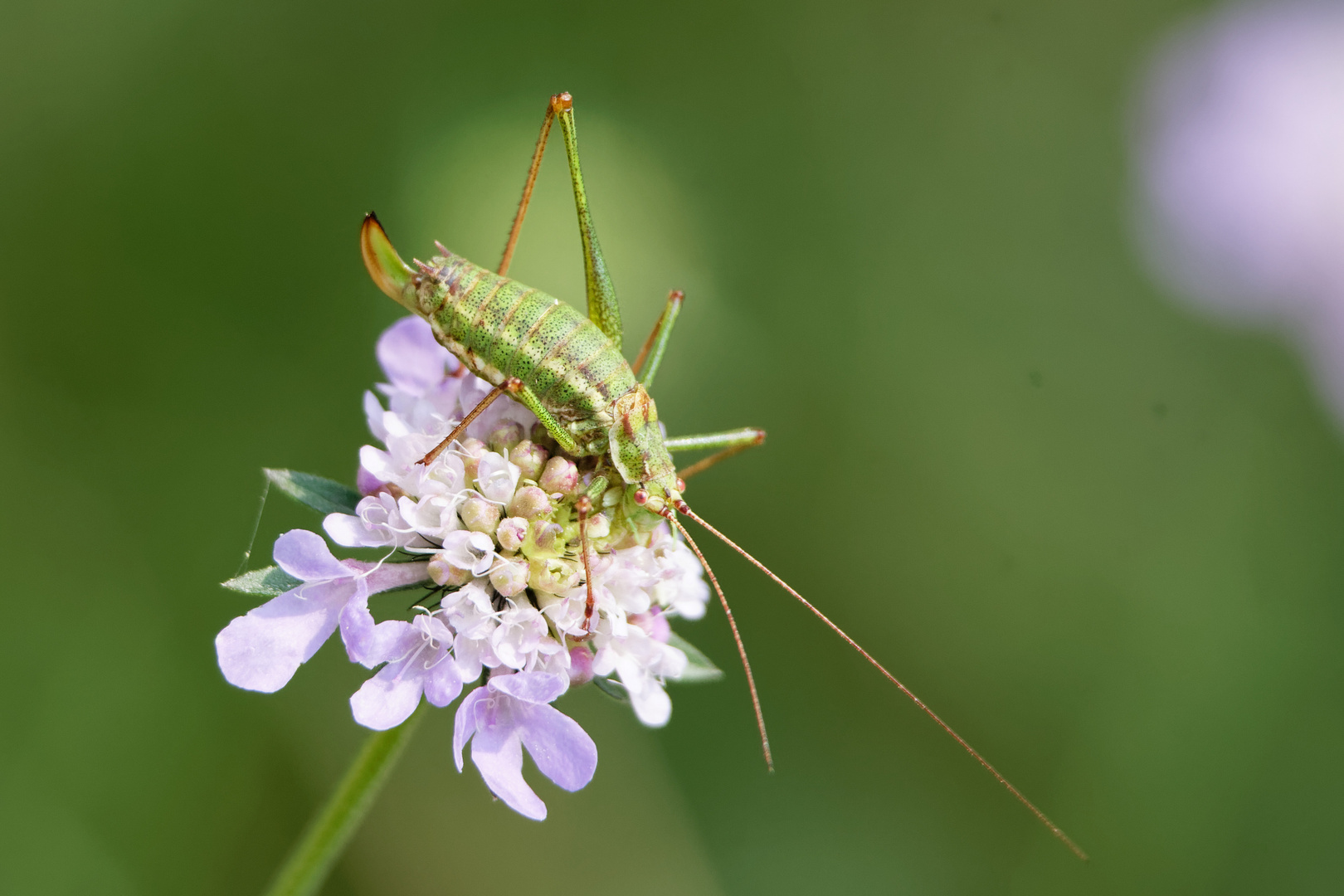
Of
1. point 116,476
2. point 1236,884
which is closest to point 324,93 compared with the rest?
point 116,476

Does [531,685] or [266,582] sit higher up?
[531,685]

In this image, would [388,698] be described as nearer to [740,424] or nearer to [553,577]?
[553,577]

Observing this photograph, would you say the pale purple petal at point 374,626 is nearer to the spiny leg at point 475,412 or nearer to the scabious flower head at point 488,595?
the scabious flower head at point 488,595

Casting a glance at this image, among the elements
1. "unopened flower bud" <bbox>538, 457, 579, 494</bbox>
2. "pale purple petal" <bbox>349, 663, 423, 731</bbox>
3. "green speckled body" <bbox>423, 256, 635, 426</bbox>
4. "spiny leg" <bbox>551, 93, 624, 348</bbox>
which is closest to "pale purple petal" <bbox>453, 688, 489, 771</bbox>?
"pale purple petal" <bbox>349, 663, 423, 731</bbox>

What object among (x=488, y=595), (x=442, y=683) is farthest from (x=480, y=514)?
(x=442, y=683)

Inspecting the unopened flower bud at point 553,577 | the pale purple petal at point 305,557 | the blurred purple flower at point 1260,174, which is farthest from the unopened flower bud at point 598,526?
the blurred purple flower at point 1260,174

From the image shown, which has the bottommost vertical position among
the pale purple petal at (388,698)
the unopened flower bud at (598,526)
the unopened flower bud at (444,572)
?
the pale purple petal at (388,698)

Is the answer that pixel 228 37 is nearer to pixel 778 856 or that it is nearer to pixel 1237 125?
pixel 778 856
